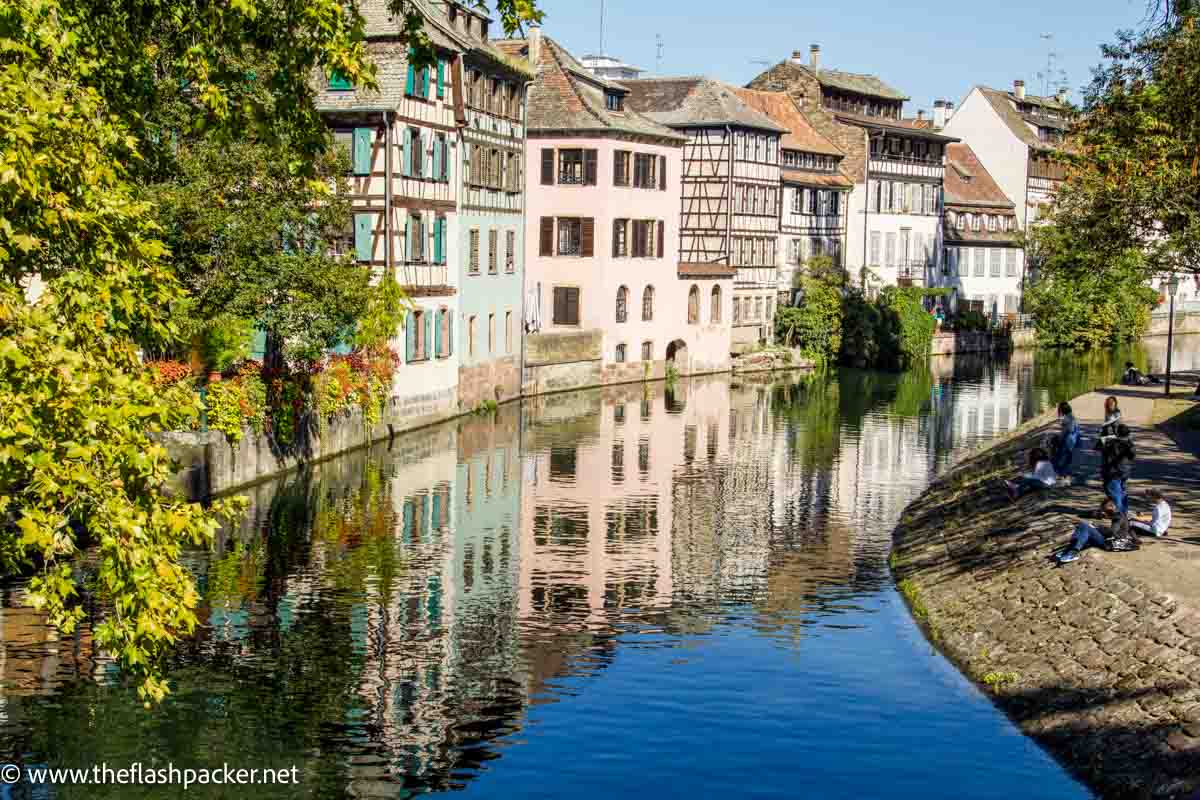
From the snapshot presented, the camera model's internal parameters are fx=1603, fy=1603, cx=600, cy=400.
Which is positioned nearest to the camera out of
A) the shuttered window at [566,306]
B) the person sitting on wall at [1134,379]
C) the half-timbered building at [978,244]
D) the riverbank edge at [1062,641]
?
the riverbank edge at [1062,641]

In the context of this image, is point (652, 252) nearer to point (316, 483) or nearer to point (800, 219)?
point (800, 219)

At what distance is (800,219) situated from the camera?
283 feet

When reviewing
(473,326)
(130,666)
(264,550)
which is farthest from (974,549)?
(473,326)

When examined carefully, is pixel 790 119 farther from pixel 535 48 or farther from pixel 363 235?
pixel 363 235

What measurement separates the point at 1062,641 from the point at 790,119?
68.7 meters

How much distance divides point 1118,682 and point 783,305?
6317 centimetres

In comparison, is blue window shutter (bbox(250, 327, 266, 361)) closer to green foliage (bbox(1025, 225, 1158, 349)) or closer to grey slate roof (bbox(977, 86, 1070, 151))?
green foliage (bbox(1025, 225, 1158, 349))

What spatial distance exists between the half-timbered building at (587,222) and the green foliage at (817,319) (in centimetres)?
1450

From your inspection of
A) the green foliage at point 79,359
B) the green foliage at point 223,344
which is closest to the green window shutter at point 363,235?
the green foliage at point 223,344

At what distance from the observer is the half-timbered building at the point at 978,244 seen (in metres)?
106

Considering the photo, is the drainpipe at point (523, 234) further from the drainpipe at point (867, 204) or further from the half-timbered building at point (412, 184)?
the drainpipe at point (867, 204)

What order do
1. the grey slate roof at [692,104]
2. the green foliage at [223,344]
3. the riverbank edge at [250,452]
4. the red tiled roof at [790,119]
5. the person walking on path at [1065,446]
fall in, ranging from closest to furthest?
the person walking on path at [1065,446] → the riverbank edge at [250,452] → the green foliage at [223,344] → the grey slate roof at [692,104] → the red tiled roof at [790,119]

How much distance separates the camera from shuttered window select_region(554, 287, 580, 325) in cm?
6675

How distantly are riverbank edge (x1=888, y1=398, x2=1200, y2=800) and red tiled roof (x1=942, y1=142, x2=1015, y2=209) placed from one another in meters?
76.0
